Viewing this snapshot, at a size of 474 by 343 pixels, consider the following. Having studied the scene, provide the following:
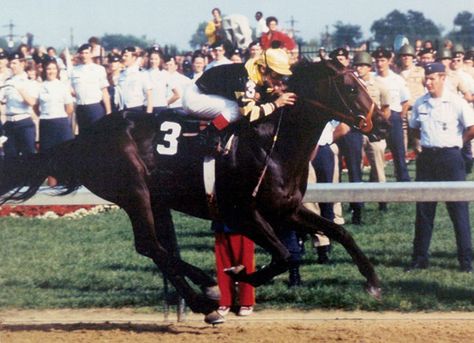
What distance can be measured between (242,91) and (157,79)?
5.56 m

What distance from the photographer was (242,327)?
809 centimetres

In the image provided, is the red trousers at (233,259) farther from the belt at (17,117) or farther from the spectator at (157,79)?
the belt at (17,117)

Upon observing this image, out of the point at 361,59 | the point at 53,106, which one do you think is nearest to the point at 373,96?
the point at 361,59

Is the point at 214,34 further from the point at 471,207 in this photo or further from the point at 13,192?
the point at 471,207

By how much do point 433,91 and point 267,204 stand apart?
2796 millimetres

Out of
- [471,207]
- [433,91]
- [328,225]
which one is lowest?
[471,207]

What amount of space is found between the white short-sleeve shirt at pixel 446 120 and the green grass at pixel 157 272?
3.77 ft

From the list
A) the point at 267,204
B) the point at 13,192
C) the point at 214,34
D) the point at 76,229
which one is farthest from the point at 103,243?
the point at 267,204

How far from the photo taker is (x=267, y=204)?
7.70m

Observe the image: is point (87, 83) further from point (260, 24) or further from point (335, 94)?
point (335, 94)

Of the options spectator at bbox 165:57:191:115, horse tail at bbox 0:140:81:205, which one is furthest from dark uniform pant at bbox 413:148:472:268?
spectator at bbox 165:57:191:115

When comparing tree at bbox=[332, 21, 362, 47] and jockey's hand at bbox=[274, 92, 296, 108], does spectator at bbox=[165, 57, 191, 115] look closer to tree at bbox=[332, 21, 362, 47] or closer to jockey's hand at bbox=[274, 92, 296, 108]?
jockey's hand at bbox=[274, 92, 296, 108]

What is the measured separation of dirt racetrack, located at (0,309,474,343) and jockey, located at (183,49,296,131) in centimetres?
147

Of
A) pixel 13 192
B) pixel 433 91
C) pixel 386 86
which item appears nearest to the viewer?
pixel 13 192
